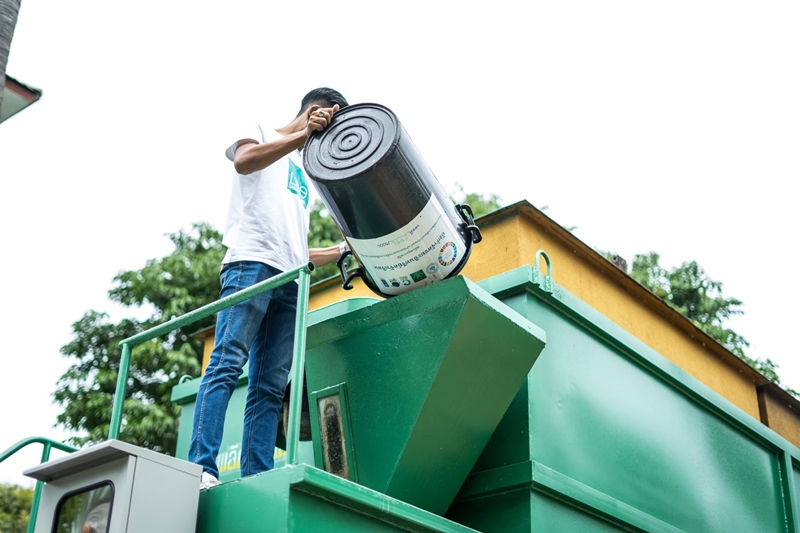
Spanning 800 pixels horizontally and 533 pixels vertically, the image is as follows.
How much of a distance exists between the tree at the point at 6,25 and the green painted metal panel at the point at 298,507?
7.31 feet

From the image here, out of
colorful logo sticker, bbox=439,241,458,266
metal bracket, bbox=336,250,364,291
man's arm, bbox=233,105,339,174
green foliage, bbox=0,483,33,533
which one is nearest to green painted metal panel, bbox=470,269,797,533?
colorful logo sticker, bbox=439,241,458,266

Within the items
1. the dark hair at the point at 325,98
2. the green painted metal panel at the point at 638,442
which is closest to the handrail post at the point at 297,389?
the dark hair at the point at 325,98

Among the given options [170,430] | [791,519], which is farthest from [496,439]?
[170,430]

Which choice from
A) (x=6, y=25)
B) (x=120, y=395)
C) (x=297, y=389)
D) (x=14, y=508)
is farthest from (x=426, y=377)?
(x=14, y=508)

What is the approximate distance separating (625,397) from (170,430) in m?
10.5

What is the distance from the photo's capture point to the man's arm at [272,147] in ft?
11.7

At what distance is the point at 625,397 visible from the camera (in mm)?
4465

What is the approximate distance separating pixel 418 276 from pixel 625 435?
1.52m

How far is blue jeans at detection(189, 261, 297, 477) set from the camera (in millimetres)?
3402

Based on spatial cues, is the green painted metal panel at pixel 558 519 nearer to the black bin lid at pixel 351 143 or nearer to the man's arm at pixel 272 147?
the black bin lid at pixel 351 143

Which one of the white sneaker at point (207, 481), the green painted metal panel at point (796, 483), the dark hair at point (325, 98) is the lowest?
the white sneaker at point (207, 481)

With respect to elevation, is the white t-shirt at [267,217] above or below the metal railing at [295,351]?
above

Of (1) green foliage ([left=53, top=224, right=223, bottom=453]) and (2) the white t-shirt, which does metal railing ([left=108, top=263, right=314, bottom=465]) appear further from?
(1) green foliage ([left=53, top=224, right=223, bottom=453])

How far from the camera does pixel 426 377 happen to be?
135 inches
